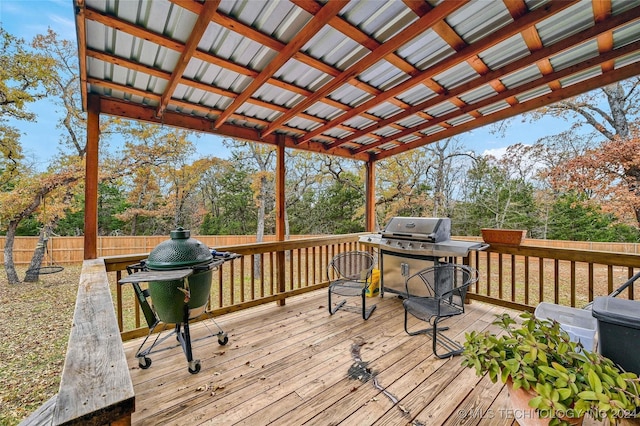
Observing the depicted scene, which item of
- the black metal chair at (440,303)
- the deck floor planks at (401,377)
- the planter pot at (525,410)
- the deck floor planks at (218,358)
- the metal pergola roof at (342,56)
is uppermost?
the metal pergola roof at (342,56)

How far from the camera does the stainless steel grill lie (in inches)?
119

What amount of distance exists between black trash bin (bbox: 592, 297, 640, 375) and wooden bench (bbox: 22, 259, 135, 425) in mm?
2327

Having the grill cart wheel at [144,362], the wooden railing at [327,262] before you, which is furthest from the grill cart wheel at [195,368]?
the wooden railing at [327,262]

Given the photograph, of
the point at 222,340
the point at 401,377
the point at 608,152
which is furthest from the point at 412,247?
the point at 608,152

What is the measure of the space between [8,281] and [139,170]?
4514 millimetres

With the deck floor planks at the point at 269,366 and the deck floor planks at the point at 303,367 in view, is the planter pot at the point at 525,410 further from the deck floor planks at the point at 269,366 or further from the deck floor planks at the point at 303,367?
the deck floor planks at the point at 269,366

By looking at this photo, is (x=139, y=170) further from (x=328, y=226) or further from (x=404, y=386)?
(x=404, y=386)

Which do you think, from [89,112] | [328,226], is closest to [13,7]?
[89,112]

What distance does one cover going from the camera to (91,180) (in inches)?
101

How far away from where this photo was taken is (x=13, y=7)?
19.2 ft

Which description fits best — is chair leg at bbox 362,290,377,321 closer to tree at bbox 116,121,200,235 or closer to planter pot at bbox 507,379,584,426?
planter pot at bbox 507,379,584,426

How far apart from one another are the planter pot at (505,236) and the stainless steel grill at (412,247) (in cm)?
29

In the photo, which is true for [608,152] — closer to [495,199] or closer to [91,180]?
[495,199]

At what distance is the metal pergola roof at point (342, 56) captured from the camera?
70.0 inches
